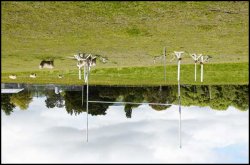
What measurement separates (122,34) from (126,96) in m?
9.52

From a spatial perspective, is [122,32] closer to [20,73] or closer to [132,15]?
[132,15]

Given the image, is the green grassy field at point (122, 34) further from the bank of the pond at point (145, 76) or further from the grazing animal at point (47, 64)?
the grazing animal at point (47, 64)

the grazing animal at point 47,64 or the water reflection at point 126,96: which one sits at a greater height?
the grazing animal at point 47,64

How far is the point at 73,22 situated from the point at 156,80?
1035 cm

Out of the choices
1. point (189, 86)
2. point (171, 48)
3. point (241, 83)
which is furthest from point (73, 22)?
point (241, 83)

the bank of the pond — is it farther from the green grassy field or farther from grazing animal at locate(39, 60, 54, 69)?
grazing animal at locate(39, 60, 54, 69)

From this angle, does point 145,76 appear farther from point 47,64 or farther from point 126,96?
point 47,64

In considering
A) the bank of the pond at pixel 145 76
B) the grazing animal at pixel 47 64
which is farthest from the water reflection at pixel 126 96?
the grazing animal at pixel 47 64

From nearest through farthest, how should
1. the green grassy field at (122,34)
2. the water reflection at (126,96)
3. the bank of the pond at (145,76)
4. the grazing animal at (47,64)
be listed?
the green grassy field at (122,34) → the grazing animal at (47,64) → the bank of the pond at (145,76) → the water reflection at (126,96)

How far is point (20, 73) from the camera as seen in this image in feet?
87.0

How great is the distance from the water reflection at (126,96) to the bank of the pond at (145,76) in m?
0.42

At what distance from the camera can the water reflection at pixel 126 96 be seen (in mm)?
28000

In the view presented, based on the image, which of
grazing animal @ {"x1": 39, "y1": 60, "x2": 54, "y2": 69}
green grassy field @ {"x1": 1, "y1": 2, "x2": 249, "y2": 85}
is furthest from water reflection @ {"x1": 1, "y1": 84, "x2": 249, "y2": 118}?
grazing animal @ {"x1": 39, "y1": 60, "x2": 54, "y2": 69}

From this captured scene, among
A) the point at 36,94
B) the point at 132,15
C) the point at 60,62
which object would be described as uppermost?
the point at 132,15
